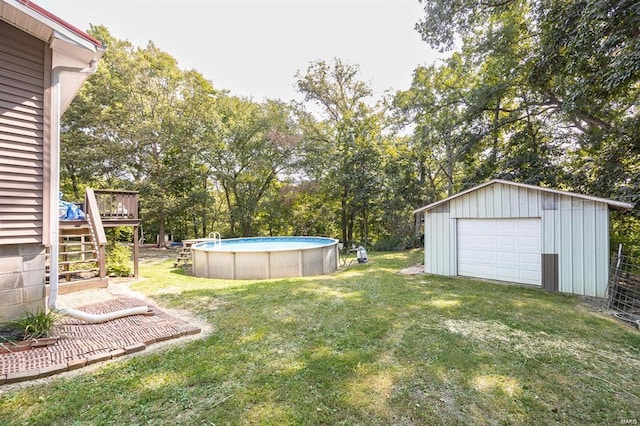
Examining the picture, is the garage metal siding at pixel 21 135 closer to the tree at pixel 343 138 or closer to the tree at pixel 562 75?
the tree at pixel 562 75

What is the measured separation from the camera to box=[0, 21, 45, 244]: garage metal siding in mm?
3664

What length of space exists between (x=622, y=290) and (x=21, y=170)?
1064cm

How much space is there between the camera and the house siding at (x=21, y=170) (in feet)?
12.0

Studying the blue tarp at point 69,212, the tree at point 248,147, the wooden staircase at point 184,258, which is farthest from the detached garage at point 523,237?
the tree at point 248,147

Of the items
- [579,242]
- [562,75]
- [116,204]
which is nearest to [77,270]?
[116,204]

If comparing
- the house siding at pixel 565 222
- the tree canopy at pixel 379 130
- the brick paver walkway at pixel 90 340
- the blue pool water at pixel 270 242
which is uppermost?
the tree canopy at pixel 379 130

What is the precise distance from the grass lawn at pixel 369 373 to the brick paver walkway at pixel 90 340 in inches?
8.8

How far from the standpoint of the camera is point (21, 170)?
379 centimetres

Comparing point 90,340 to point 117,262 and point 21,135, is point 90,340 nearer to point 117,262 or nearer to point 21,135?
point 21,135

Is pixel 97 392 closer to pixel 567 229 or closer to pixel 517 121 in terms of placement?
pixel 567 229

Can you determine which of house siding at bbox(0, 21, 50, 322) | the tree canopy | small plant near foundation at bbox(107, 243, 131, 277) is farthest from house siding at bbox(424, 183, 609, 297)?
small plant near foundation at bbox(107, 243, 131, 277)

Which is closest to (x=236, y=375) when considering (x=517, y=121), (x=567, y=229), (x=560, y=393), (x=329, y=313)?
(x=329, y=313)

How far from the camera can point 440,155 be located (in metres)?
17.1

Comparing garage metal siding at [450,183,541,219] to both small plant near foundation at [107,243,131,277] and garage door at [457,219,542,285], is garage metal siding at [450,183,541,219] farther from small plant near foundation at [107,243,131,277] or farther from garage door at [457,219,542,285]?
small plant near foundation at [107,243,131,277]
